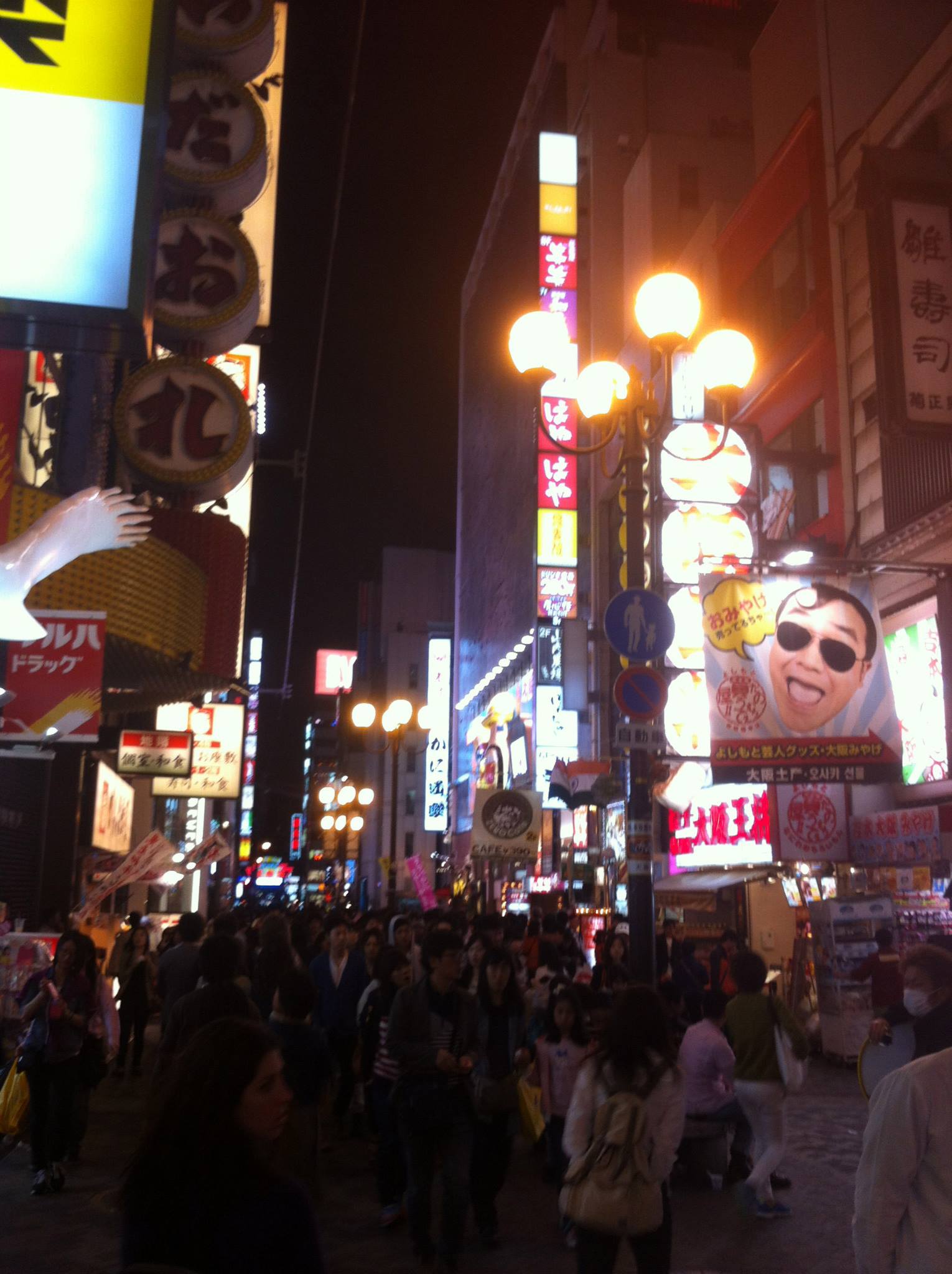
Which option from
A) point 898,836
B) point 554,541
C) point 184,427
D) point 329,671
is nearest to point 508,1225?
point 184,427

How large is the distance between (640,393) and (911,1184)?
7.57 m

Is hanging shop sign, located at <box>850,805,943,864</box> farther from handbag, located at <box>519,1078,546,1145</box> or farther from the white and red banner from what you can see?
the white and red banner

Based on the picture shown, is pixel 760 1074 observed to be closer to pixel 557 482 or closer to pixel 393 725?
pixel 393 725

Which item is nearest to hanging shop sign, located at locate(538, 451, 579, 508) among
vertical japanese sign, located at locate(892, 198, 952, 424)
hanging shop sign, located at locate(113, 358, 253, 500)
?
vertical japanese sign, located at locate(892, 198, 952, 424)

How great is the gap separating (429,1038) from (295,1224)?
4.98 m

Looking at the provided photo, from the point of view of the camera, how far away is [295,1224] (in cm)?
243

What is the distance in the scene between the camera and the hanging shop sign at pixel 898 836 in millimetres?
16812

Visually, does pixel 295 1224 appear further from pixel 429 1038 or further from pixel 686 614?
pixel 686 614

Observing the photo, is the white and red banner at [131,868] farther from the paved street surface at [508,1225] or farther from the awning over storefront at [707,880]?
the awning over storefront at [707,880]

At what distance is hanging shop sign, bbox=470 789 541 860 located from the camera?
56.5 feet

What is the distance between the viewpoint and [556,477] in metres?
47.4

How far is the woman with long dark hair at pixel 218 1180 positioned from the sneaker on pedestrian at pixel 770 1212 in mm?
6574

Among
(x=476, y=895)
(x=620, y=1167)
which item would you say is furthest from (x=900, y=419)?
(x=476, y=895)

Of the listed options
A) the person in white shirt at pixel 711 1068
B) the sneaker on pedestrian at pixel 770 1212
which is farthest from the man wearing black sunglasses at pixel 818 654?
the sneaker on pedestrian at pixel 770 1212
